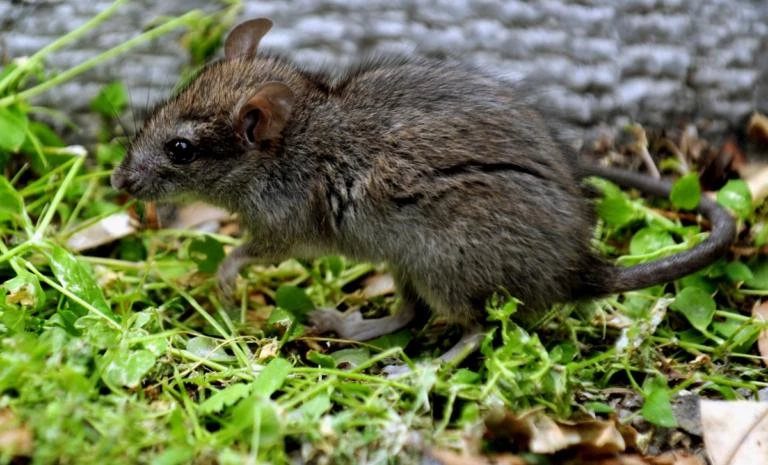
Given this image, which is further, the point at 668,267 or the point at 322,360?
the point at 668,267

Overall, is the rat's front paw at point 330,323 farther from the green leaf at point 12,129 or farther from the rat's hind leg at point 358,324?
the green leaf at point 12,129

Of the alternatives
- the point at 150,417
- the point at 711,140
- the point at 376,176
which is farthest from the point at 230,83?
the point at 711,140

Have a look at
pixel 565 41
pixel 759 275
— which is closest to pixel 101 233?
pixel 565 41

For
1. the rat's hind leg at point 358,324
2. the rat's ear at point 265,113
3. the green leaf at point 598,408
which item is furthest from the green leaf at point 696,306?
the rat's ear at point 265,113

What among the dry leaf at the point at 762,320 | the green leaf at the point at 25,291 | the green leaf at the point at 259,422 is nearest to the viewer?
the green leaf at the point at 259,422

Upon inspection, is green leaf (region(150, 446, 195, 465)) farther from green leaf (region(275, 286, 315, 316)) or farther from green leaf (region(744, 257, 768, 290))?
green leaf (region(744, 257, 768, 290))

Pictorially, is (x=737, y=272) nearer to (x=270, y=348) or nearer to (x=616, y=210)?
(x=616, y=210)

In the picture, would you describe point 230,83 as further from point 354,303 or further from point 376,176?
point 354,303
